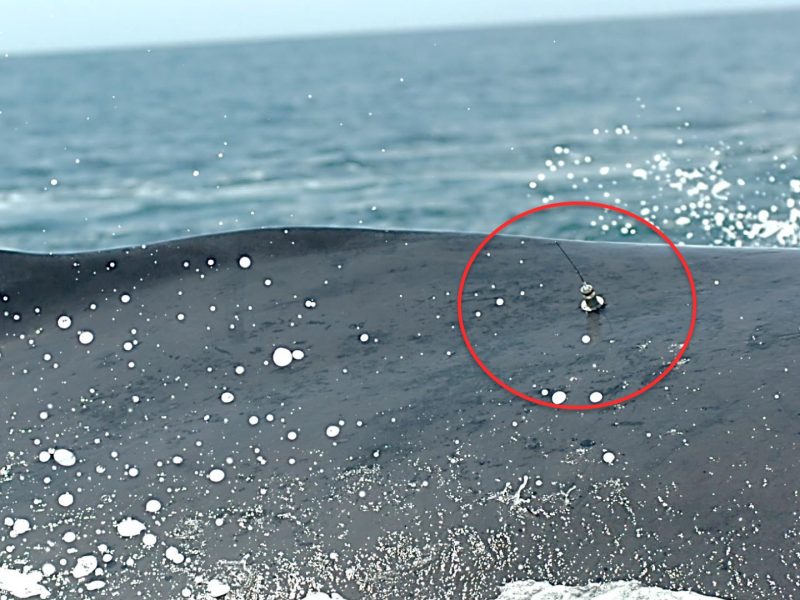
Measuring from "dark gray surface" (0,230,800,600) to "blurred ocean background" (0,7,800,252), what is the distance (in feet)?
18.5

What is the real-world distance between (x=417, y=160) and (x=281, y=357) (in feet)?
69.2

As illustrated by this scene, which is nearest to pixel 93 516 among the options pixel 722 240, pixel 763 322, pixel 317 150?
pixel 763 322

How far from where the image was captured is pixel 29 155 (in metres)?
30.5

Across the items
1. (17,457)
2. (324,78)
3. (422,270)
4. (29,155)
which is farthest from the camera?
(324,78)

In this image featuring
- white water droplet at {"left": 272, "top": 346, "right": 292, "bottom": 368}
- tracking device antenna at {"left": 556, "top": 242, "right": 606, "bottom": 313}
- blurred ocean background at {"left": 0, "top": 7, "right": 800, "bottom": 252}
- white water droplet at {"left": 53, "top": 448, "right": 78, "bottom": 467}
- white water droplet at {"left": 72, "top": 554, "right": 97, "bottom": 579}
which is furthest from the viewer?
blurred ocean background at {"left": 0, "top": 7, "right": 800, "bottom": 252}

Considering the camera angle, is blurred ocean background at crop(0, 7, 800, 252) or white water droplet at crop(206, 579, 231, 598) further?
blurred ocean background at crop(0, 7, 800, 252)

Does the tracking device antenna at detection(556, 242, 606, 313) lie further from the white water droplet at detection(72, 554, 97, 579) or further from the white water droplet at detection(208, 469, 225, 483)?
the white water droplet at detection(72, 554, 97, 579)

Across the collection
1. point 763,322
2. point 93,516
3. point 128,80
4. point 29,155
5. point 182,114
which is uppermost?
point 763,322

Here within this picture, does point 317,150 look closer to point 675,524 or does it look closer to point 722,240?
point 722,240

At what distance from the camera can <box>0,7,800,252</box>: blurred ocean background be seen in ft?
55.4

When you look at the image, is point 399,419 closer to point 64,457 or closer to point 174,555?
point 174,555

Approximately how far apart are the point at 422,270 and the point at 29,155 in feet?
A: 93.6

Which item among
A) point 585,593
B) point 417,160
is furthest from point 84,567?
point 417,160

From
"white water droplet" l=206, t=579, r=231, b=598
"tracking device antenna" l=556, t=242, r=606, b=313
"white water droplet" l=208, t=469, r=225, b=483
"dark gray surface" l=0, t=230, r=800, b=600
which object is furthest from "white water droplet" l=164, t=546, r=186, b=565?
"tracking device antenna" l=556, t=242, r=606, b=313
